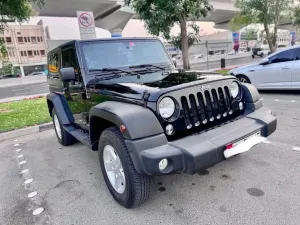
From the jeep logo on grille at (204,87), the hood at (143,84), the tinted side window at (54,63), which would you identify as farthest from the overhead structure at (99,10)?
the jeep logo on grille at (204,87)

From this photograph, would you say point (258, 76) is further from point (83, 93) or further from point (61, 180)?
point (61, 180)

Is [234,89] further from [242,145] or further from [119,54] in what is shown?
[119,54]

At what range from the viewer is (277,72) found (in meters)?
7.18

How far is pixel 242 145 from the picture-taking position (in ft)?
8.11

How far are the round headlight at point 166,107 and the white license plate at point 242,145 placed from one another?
0.63 meters

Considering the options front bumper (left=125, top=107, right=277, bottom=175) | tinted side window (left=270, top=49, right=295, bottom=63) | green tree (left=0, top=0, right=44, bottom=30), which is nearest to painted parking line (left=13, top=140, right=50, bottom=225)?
front bumper (left=125, top=107, right=277, bottom=175)

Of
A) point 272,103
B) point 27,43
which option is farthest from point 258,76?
point 27,43

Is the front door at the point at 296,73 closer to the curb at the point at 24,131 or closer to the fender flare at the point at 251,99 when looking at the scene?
the fender flare at the point at 251,99

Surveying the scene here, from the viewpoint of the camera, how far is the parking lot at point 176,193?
2408 millimetres

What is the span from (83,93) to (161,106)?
4.94 feet

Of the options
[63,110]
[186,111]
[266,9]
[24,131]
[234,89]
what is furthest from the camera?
[266,9]

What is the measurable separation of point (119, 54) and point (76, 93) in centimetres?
90

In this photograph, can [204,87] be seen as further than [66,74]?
No

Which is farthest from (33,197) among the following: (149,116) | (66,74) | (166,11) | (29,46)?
(29,46)
